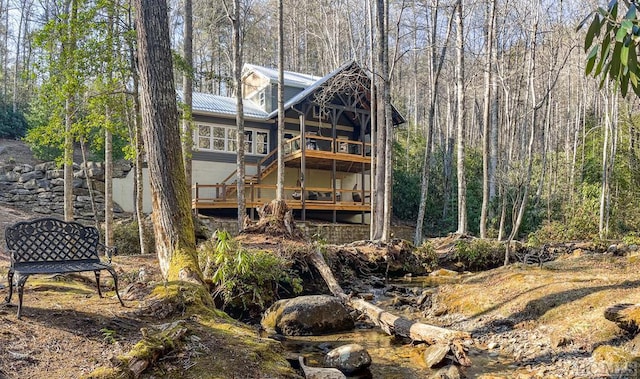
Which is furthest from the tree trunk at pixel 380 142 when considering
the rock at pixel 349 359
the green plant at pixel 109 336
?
the green plant at pixel 109 336

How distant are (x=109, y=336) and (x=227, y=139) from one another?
683 inches

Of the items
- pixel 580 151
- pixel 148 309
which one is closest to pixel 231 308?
pixel 148 309

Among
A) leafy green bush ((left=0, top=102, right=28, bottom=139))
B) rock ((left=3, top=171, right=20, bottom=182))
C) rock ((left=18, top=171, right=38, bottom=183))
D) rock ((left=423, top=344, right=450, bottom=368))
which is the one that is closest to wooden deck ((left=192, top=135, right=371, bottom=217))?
rock ((left=18, top=171, right=38, bottom=183))

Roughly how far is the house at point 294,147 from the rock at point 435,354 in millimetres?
13229

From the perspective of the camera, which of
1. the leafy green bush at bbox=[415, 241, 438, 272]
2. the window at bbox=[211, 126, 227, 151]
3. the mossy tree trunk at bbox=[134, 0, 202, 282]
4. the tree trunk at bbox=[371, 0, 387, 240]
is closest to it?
the mossy tree trunk at bbox=[134, 0, 202, 282]

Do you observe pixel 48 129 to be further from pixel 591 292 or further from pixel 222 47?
pixel 222 47

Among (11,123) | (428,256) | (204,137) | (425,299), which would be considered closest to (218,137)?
(204,137)

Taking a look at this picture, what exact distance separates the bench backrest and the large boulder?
9.91 feet

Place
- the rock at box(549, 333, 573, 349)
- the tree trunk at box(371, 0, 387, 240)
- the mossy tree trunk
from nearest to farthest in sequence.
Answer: the rock at box(549, 333, 573, 349), the mossy tree trunk, the tree trunk at box(371, 0, 387, 240)

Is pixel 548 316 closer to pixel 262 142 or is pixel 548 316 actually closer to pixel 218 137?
pixel 218 137

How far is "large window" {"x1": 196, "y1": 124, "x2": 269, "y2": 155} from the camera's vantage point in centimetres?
1983

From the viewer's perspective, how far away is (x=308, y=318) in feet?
21.8

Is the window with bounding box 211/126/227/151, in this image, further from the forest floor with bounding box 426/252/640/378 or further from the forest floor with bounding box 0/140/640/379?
the forest floor with bounding box 426/252/640/378

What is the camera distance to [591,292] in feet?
20.0
